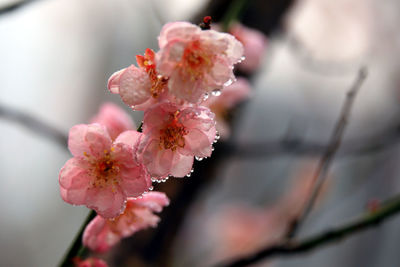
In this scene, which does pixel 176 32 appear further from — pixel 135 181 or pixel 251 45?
pixel 251 45

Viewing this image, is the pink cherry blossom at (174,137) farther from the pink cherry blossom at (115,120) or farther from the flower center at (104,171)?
the pink cherry blossom at (115,120)

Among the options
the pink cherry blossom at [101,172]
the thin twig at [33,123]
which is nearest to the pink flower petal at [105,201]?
the pink cherry blossom at [101,172]

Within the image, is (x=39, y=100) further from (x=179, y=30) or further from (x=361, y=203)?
(x=361, y=203)

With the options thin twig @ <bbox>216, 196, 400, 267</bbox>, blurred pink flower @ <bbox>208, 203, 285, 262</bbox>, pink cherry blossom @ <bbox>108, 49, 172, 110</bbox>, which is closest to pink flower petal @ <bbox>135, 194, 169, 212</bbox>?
pink cherry blossom @ <bbox>108, 49, 172, 110</bbox>

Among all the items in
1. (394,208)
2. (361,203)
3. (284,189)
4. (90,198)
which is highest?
(90,198)

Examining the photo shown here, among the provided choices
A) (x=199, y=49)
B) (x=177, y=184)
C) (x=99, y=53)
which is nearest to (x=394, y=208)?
(x=199, y=49)

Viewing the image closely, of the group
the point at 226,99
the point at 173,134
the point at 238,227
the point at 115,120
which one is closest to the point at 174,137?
the point at 173,134
